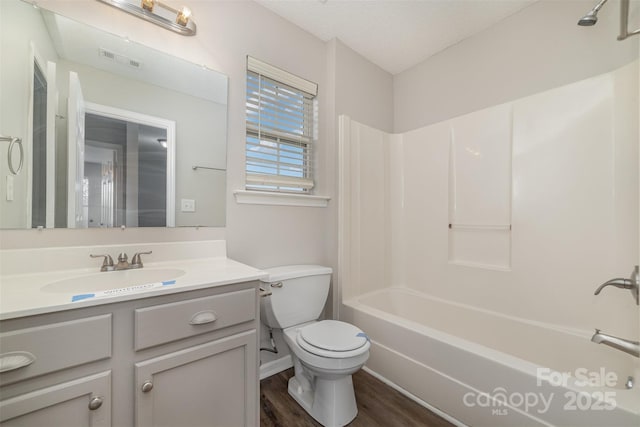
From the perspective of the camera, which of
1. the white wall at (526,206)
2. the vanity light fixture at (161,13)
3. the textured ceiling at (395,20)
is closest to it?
the vanity light fixture at (161,13)

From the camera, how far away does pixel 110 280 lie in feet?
3.65

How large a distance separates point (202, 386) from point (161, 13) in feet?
5.91

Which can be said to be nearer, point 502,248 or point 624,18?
point 624,18

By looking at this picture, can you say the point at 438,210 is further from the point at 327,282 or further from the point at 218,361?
the point at 218,361

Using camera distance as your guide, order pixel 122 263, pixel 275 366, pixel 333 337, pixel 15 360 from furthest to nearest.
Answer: pixel 275 366 → pixel 333 337 → pixel 122 263 → pixel 15 360

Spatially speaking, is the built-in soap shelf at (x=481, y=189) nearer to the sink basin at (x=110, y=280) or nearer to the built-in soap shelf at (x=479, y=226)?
the built-in soap shelf at (x=479, y=226)

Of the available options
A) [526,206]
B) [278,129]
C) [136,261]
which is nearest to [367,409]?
[136,261]

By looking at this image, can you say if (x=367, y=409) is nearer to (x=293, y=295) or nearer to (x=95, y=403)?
(x=293, y=295)

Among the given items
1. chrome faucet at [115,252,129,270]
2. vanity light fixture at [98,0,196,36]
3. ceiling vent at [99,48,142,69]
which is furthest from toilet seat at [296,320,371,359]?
vanity light fixture at [98,0,196,36]

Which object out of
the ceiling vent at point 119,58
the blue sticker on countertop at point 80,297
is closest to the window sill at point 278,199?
the ceiling vent at point 119,58

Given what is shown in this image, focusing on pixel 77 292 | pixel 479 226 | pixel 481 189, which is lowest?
pixel 77 292

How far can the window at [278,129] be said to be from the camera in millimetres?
1769

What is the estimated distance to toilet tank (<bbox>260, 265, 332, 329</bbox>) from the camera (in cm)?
157

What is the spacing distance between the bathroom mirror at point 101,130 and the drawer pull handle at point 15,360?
0.63 m
